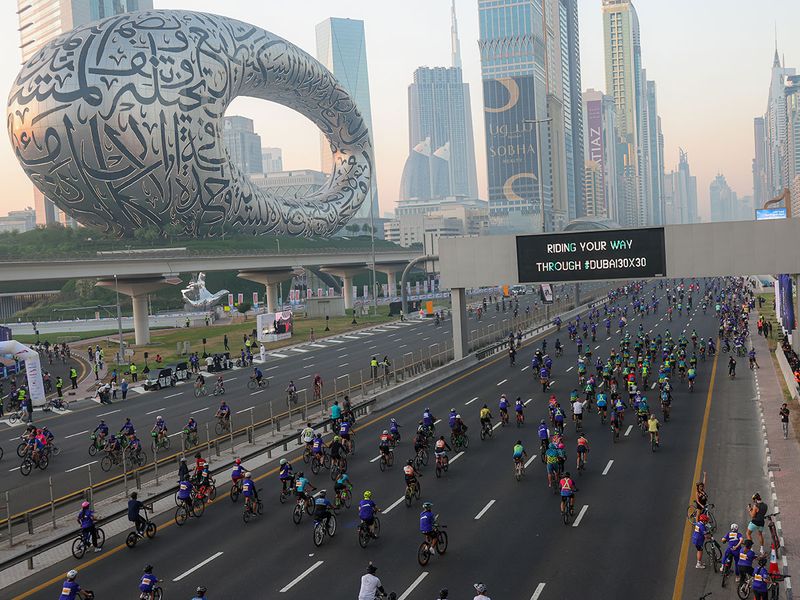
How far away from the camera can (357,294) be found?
6294 inches

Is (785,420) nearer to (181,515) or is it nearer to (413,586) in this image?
(413,586)

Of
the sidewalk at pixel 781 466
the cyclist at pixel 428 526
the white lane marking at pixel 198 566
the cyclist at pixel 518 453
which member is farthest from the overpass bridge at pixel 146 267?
the cyclist at pixel 428 526

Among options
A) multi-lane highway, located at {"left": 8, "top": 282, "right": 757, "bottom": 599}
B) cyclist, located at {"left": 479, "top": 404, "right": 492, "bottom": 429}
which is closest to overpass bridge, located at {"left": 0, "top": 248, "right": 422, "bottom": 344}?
multi-lane highway, located at {"left": 8, "top": 282, "right": 757, "bottom": 599}

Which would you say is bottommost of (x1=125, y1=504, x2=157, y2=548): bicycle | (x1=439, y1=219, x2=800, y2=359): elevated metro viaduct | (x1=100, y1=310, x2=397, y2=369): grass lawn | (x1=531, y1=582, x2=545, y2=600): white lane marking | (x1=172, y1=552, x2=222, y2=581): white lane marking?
(x1=100, y1=310, x2=397, y2=369): grass lawn

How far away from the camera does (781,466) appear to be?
23.4m

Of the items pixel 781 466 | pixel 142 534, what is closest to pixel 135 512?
pixel 142 534

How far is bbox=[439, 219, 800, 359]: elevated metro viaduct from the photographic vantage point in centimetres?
4009

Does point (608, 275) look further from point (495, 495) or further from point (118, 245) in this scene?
point (118, 245)

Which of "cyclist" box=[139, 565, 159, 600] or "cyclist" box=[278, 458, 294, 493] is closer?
"cyclist" box=[139, 565, 159, 600]

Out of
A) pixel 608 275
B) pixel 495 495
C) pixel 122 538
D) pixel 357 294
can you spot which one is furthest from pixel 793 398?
pixel 357 294

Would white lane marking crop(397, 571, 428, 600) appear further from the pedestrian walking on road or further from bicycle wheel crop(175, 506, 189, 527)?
the pedestrian walking on road

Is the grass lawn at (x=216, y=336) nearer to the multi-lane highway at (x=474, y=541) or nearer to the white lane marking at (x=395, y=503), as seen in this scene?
the multi-lane highway at (x=474, y=541)

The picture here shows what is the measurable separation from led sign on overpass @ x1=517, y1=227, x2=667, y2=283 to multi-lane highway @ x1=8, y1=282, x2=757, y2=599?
48.6 ft

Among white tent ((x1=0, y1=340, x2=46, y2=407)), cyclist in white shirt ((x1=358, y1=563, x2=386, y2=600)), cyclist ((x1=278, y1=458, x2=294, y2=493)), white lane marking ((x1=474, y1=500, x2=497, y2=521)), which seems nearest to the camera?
cyclist in white shirt ((x1=358, y1=563, x2=386, y2=600))
